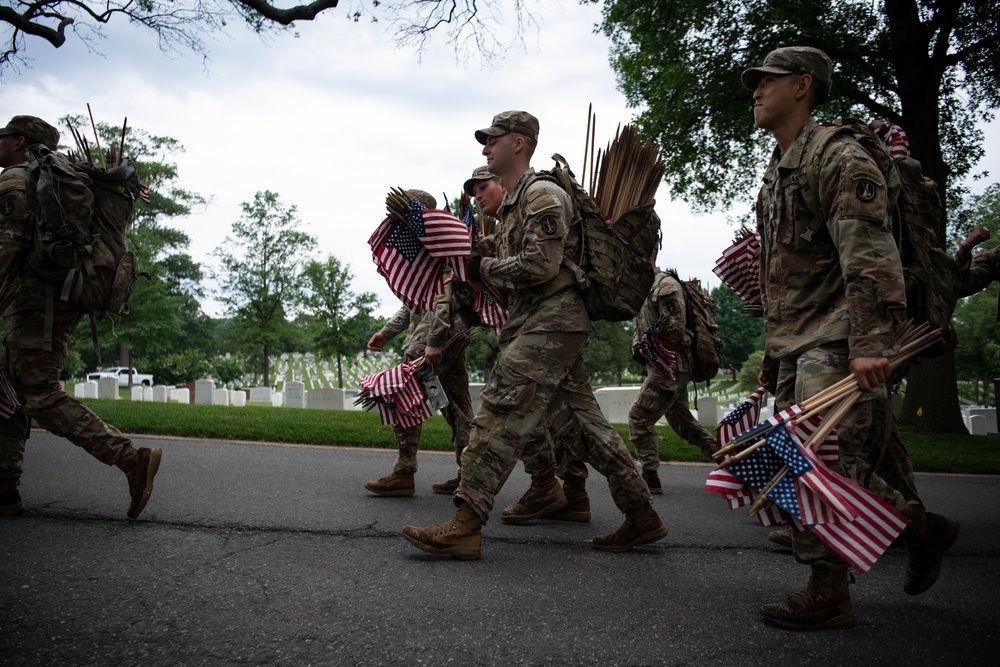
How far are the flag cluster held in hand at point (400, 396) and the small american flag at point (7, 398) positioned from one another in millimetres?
2383

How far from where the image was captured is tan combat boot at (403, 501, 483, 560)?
3924 mm

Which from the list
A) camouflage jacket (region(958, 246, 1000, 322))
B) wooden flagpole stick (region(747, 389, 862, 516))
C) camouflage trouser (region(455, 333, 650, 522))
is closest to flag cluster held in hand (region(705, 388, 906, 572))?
wooden flagpole stick (region(747, 389, 862, 516))

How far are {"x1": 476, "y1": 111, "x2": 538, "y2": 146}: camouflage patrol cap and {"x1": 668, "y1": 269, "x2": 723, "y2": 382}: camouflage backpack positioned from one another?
8.81 feet

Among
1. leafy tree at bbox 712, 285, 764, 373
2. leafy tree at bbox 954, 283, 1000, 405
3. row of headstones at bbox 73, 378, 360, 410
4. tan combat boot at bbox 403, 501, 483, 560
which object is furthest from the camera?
leafy tree at bbox 712, 285, 764, 373

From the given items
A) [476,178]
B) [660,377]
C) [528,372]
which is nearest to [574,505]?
[528,372]

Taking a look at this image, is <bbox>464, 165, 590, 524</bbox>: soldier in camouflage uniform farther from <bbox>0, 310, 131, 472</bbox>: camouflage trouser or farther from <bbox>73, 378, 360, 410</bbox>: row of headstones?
<bbox>73, 378, 360, 410</bbox>: row of headstones

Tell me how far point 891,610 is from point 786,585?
19.2 inches

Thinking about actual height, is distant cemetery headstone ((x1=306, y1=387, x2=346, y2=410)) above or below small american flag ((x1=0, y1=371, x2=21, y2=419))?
below

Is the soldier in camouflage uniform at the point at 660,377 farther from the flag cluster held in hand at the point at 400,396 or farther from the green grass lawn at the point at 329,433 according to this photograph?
the green grass lawn at the point at 329,433

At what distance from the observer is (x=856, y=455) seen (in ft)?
10.3

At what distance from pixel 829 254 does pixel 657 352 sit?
3314 mm

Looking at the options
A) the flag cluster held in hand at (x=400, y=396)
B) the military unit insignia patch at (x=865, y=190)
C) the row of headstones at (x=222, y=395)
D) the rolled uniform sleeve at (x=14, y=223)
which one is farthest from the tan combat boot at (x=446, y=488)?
the row of headstones at (x=222, y=395)

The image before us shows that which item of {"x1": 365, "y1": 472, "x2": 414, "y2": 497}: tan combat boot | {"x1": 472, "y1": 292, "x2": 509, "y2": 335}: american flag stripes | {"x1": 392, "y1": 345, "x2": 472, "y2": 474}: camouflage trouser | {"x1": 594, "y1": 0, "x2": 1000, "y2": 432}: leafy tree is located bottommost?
{"x1": 365, "y1": 472, "x2": 414, "y2": 497}: tan combat boot

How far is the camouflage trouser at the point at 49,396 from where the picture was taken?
15.0 ft
